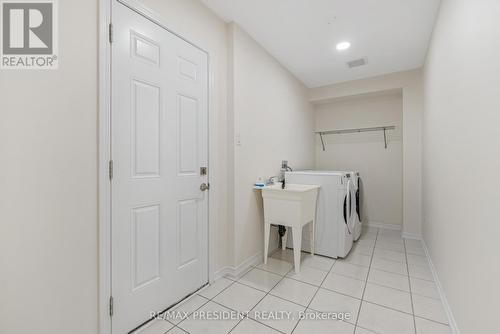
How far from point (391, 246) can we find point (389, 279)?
107 cm

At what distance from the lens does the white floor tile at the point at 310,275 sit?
2.14 meters

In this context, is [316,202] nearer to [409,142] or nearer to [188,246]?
[188,246]

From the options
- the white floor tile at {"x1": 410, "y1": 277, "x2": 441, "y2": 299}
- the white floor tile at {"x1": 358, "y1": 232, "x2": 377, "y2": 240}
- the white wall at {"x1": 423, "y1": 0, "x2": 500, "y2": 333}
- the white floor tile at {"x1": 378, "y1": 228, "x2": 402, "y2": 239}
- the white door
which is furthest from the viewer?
the white floor tile at {"x1": 378, "y1": 228, "x2": 402, "y2": 239}

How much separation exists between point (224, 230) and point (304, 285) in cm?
92

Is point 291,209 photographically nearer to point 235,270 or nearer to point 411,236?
point 235,270

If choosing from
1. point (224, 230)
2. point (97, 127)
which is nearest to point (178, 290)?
point (224, 230)

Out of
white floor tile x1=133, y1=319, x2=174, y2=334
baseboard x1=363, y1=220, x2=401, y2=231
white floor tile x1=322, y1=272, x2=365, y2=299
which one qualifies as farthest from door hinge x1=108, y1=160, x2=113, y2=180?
baseboard x1=363, y1=220, x2=401, y2=231

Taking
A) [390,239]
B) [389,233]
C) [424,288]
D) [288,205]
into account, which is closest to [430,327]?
[424,288]

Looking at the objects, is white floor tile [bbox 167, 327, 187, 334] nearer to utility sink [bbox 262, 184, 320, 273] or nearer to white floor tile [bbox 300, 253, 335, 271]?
utility sink [bbox 262, 184, 320, 273]

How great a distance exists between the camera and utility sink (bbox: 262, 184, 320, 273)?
2.27 m

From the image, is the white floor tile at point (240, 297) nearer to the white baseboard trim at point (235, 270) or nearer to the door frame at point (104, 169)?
the white baseboard trim at point (235, 270)

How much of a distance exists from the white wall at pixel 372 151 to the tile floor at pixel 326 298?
4.29ft

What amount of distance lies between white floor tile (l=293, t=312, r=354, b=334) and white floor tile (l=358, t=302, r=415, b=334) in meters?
0.12

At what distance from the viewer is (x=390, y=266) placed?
7.97ft
